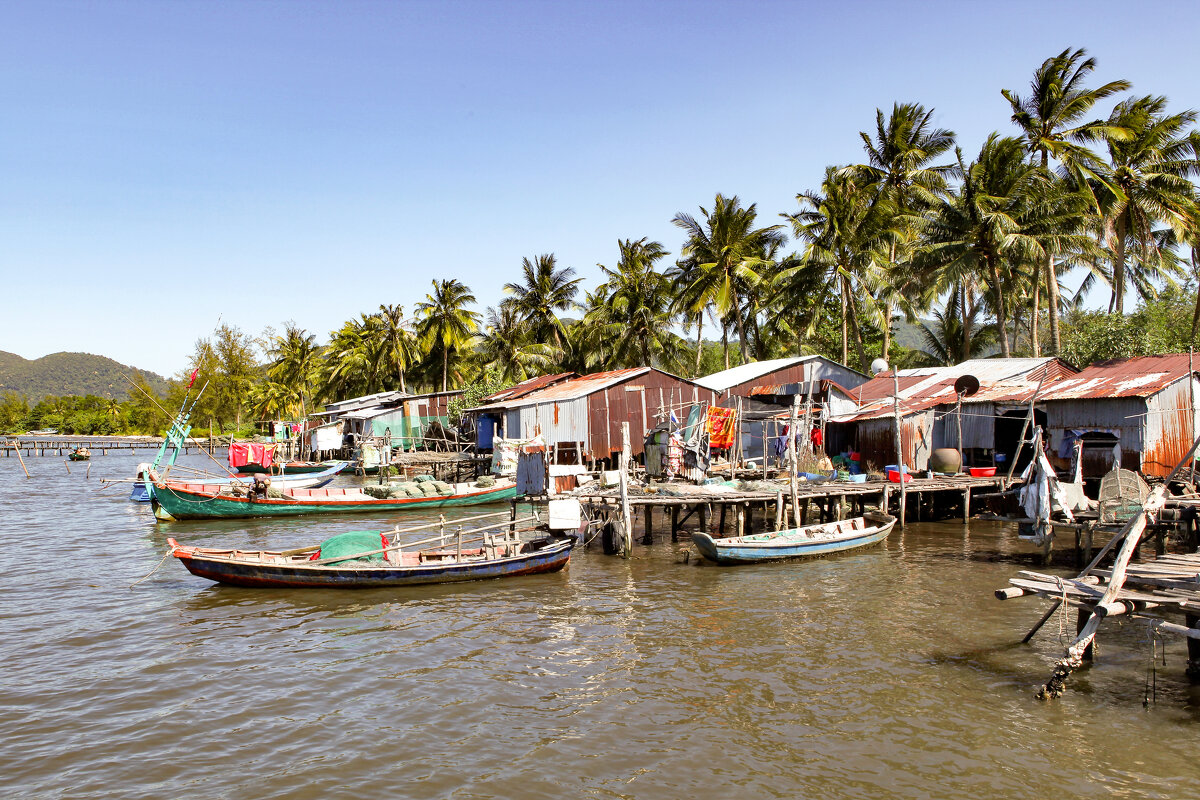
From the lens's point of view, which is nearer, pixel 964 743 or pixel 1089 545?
pixel 964 743

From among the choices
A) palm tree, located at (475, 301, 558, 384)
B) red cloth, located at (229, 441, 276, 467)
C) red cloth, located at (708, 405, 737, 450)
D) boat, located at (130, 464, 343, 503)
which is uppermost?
palm tree, located at (475, 301, 558, 384)

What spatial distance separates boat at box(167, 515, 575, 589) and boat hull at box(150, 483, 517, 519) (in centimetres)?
990

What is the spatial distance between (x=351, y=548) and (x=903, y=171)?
35843 millimetres

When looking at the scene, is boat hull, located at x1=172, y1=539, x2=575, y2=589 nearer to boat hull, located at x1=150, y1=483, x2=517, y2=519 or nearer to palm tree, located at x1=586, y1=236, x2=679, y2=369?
boat hull, located at x1=150, y1=483, x2=517, y2=519

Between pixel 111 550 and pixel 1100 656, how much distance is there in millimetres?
25904

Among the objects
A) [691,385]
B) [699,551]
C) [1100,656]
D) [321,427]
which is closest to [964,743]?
[1100,656]

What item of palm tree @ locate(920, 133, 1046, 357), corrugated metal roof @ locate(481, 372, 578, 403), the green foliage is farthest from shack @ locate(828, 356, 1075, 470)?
the green foliage

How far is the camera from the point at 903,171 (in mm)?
41375

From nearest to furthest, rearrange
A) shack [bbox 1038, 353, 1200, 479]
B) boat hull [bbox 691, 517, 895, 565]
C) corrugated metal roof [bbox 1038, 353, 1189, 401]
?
1. boat hull [bbox 691, 517, 895, 565]
2. shack [bbox 1038, 353, 1200, 479]
3. corrugated metal roof [bbox 1038, 353, 1189, 401]

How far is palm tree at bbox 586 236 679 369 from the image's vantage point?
50125mm

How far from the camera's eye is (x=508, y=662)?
12977 millimetres

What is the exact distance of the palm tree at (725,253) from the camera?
4359 cm

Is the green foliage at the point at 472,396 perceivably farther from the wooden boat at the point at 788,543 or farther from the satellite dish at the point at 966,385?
the wooden boat at the point at 788,543

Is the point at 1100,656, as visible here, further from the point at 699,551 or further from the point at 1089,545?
the point at 699,551
